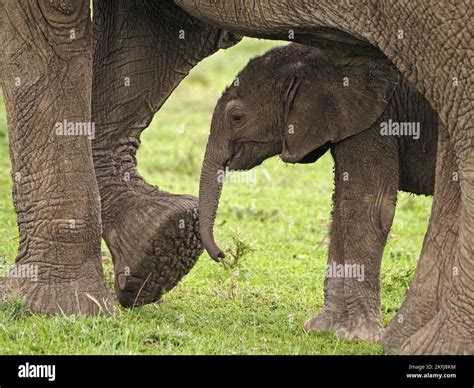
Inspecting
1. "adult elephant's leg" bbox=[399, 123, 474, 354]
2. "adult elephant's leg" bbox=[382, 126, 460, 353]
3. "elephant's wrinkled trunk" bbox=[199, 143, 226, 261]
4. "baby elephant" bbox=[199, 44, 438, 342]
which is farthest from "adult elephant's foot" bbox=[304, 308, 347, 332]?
"adult elephant's leg" bbox=[399, 123, 474, 354]

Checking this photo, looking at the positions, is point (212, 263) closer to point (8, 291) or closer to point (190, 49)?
point (190, 49)

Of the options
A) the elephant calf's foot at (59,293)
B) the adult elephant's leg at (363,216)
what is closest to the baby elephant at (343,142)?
the adult elephant's leg at (363,216)

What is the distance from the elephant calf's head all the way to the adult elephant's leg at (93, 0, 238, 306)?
36cm

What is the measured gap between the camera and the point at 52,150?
677 centimetres

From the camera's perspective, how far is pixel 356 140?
6891 mm

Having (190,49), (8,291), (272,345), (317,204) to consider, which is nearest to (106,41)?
(190,49)

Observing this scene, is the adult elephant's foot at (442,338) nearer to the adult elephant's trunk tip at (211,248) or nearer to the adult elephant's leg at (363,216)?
the adult elephant's leg at (363,216)

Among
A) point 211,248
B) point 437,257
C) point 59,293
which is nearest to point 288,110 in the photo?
point 211,248

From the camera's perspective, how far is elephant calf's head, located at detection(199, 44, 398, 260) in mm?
6879

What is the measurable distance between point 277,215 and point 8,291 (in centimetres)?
362

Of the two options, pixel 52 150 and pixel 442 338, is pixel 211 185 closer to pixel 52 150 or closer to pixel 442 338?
pixel 52 150

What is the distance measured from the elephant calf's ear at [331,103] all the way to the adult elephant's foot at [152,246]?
62 centimetres
